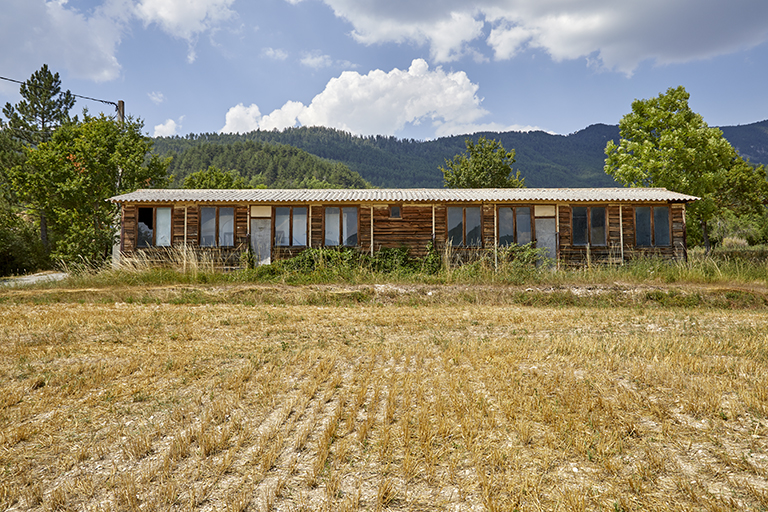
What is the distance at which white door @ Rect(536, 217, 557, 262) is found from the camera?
58.1 feet

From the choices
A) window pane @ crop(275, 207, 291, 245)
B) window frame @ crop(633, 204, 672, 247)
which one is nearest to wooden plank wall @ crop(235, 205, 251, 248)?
window pane @ crop(275, 207, 291, 245)

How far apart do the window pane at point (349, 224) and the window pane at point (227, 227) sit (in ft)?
15.0

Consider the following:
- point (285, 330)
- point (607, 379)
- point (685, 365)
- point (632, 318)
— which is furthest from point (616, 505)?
point (632, 318)

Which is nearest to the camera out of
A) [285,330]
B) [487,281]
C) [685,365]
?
[685,365]

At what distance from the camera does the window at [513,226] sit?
696 inches

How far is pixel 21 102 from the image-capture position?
35250 mm

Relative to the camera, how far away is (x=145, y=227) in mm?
18344

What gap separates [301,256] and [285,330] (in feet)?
30.6

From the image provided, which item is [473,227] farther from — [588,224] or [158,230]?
[158,230]

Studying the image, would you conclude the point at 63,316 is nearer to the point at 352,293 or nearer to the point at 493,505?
the point at 352,293

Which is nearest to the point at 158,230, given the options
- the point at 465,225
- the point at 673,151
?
the point at 465,225

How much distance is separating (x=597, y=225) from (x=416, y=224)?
24.4 feet

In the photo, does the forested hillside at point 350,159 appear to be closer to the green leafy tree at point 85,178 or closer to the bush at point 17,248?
the bush at point 17,248

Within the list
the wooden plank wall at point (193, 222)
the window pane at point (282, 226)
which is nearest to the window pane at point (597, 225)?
the window pane at point (282, 226)
